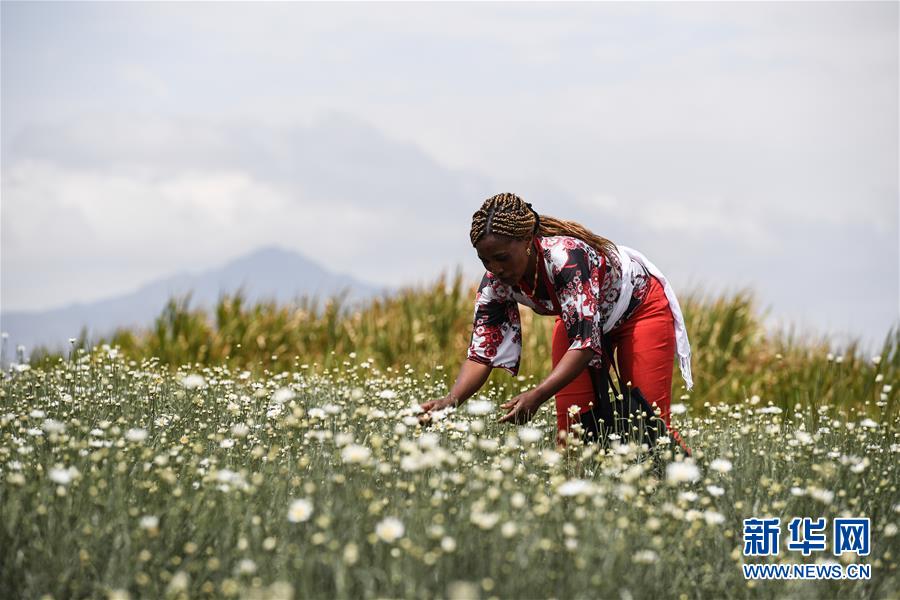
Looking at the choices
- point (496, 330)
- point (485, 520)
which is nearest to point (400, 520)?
point (485, 520)

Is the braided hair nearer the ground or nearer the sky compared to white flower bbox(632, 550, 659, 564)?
nearer the sky

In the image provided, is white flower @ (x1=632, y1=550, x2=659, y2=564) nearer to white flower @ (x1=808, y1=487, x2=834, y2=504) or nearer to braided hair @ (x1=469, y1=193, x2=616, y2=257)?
white flower @ (x1=808, y1=487, x2=834, y2=504)

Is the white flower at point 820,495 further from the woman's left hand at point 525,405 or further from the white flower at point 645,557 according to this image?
the woman's left hand at point 525,405

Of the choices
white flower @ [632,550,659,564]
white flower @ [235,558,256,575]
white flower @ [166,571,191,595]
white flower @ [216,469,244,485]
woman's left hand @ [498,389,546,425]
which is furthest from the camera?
woman's left hand @ [498,389,546,425]

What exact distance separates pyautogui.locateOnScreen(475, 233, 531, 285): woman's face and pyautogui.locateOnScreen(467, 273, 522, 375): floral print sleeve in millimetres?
546

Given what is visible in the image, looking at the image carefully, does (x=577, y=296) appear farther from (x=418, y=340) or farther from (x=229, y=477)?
(x=418, y=340)

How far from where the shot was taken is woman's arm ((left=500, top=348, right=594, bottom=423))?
15.4 ft

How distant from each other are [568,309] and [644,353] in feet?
2.57

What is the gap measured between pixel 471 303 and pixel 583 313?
23.8 ft

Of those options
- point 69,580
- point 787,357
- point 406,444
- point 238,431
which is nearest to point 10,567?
point 69,580

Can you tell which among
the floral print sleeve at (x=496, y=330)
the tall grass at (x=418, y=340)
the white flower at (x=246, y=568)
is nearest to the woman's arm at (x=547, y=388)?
the floral print sleeve at (x=496, y=330)

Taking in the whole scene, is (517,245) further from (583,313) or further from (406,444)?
(406,444)

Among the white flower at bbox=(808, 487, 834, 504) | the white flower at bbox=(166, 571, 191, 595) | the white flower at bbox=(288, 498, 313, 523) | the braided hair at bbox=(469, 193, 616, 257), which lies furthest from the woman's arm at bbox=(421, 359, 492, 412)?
the white flower at bbox=(166, 571, 191, 595)

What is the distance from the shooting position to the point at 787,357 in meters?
11.9
